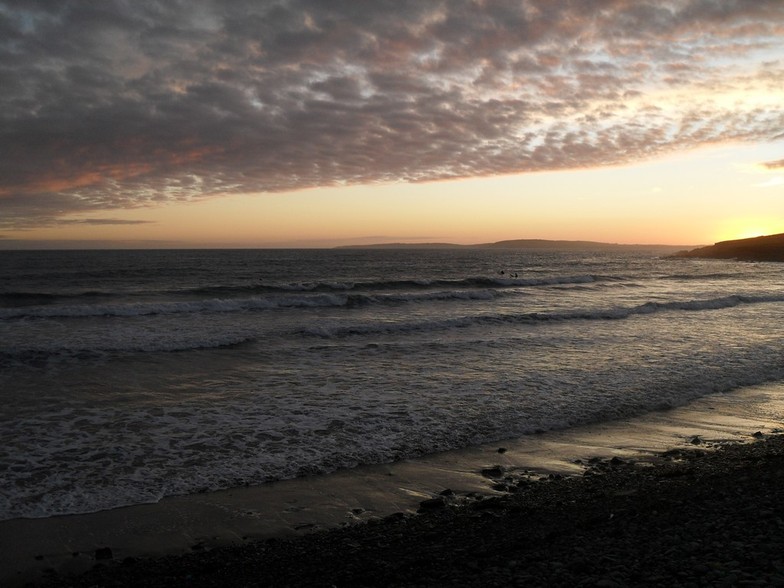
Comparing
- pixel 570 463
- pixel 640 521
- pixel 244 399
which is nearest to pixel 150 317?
pixel 244 399

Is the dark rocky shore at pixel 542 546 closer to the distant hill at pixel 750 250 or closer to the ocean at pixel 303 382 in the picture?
the ocean at pixel 303 382

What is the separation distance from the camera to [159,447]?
8.40 m

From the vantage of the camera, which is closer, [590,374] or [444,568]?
[444,568]

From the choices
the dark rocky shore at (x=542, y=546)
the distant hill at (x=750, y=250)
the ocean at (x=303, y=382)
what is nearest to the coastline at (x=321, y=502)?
the dark rocky shore at (x=542, y=546)

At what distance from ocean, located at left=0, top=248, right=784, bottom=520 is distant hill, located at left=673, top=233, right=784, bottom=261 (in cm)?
8229

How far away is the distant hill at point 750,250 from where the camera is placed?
307 feet

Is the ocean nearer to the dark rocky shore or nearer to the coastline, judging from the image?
the coastline

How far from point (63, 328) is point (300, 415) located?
49.9 feet

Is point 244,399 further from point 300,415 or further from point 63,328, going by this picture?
point 63,328

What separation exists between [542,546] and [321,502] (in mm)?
2766

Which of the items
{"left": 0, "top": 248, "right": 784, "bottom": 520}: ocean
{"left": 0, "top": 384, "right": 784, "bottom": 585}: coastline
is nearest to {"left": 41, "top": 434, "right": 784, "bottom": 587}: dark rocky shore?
{"left": 0, "top": 384, "right": 784, "bottom": 585}: coastline

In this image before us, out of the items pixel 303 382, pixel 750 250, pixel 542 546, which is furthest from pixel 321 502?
pixel 750 250

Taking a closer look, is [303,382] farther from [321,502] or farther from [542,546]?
[542,546]

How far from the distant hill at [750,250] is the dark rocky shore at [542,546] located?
4150 inches
